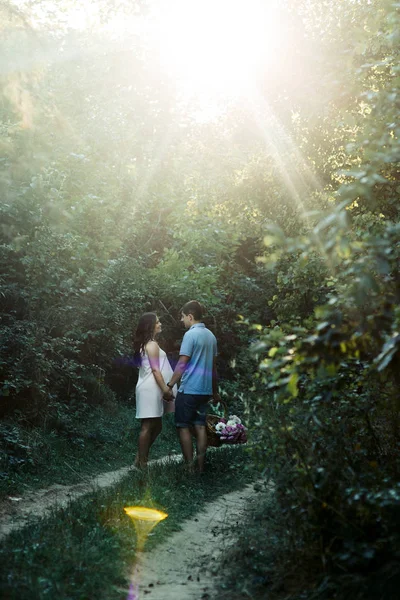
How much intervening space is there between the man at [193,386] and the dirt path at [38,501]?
123cm

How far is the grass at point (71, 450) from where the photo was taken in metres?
8.98

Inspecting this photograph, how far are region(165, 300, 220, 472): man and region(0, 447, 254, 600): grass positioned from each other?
1.95ft

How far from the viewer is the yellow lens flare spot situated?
19.2 ft

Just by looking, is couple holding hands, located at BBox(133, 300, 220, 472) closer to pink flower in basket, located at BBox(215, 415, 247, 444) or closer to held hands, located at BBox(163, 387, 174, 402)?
held hands, located at BBox(163, 387, 174, 402)

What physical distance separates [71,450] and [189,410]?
2.70 meters

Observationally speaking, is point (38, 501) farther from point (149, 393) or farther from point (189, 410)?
point (189, 410)

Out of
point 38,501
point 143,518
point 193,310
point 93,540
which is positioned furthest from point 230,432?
point 93,540

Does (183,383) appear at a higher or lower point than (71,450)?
higher

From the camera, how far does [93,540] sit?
5.42 metres

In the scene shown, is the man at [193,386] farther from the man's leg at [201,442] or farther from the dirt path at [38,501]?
the dirt path at [38,501]

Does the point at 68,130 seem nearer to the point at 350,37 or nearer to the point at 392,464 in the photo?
the point at 350,37

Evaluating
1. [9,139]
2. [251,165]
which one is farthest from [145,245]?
[9,139]

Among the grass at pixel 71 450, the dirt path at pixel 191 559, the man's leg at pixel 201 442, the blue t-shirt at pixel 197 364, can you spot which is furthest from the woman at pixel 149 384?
the dirt path at pixel 191 559

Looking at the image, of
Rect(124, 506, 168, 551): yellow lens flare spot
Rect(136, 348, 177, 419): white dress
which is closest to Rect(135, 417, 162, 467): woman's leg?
Rect(136, 348, 177, 419): white dress
